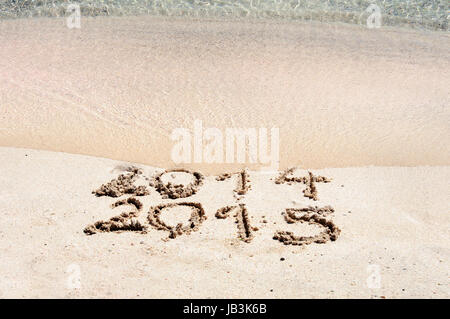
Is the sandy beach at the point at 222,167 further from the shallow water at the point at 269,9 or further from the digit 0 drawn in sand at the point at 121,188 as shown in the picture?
the shallow water at the point at 269,9

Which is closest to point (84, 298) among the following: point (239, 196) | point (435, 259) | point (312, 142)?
point (239, 196)

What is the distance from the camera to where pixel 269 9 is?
32.8 ft

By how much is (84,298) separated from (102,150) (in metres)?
2.49

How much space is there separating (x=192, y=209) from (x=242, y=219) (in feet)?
1.52

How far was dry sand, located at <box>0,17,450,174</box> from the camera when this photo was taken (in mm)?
5578

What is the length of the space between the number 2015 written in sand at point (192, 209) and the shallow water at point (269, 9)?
5694 millimetres

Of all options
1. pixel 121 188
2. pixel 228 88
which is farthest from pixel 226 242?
pixel 228 88

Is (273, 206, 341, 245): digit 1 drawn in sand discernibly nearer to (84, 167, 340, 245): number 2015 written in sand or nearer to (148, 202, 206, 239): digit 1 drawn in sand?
(84, 167, 340, 245): number 2015 written in sand

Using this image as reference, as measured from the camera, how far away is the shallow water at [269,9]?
975 centimetres
